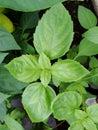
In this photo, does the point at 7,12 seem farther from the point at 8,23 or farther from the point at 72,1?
the point at 72,1

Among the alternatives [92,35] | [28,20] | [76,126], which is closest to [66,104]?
[76,126]

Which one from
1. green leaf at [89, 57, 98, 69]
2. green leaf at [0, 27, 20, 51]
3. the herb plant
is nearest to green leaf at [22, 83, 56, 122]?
the herb plant

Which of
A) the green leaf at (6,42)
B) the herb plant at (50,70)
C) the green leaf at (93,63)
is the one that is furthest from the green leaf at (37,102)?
the green leaf at (93,63)

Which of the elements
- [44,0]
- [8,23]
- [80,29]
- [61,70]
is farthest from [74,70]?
[80,29]

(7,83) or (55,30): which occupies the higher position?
(55,30)

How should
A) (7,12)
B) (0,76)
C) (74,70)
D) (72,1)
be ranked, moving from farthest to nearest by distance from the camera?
(72,1) < (7,12) < (0,76) < (74,70)

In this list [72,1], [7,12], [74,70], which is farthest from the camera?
[72,1]

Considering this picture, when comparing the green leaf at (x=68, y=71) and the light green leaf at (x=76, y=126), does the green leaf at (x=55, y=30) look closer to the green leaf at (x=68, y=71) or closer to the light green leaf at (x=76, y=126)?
the green leaf at (x=68, y=71)

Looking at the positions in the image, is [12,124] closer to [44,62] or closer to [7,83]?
[7,83]
